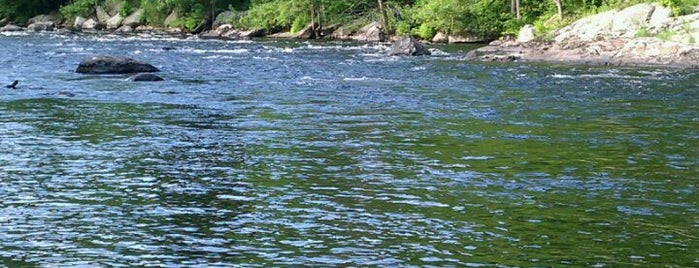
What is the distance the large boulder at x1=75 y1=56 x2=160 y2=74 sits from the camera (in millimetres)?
34875

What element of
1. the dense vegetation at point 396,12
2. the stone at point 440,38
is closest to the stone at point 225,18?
the dense vegetation at point 396,12

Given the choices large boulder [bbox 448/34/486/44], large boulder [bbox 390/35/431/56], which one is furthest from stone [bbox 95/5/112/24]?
large boulder [bbox 390/35/431/56]

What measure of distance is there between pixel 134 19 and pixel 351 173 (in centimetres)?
6658

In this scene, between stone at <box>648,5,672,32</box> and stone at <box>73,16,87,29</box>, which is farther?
stone at <box>73,16,87,29</box>

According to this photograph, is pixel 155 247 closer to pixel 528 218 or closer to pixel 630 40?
pixel 528 218

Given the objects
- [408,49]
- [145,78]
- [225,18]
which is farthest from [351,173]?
[225,18]

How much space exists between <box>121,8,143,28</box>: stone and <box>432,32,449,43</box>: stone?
29.7m

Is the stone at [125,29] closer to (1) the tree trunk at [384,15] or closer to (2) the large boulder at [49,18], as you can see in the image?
(2) the large boulder at [49,18]

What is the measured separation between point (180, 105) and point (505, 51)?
2281cm

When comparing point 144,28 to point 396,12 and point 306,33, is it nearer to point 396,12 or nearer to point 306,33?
point 306,33

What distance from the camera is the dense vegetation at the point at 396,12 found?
55.0 metres

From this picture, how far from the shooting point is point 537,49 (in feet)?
148

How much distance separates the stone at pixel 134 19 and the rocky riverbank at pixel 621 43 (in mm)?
38633

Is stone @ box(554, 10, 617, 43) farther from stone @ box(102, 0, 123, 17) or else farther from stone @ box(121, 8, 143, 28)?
stone @ box(102, 0, 123, 17)
